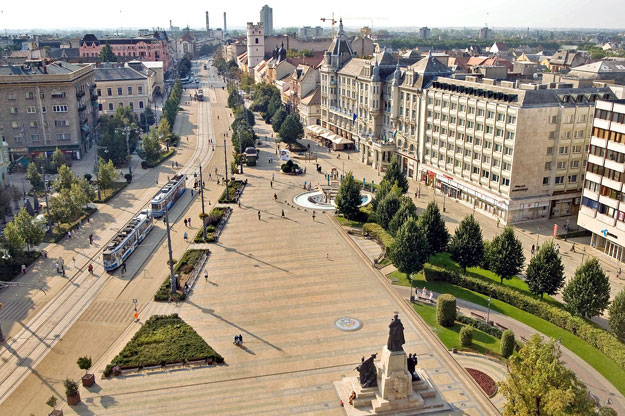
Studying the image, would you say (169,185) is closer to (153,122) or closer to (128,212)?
(128,212)

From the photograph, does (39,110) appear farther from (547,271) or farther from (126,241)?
(547,271)

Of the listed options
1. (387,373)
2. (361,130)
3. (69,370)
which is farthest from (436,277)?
(361,130)

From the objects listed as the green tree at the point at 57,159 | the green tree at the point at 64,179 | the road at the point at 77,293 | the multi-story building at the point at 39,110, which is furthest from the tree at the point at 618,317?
the multi-story building at the point at 39,110

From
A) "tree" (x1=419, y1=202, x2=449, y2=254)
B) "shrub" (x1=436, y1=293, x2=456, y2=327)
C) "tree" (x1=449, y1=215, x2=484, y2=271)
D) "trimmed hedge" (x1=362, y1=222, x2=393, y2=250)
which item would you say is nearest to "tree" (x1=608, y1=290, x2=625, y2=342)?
"shrub" (x1=436, y1=293, x2=456, y2=327)

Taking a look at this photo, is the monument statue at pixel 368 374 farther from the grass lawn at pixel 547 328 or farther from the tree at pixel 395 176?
the tree at pixel 395 176

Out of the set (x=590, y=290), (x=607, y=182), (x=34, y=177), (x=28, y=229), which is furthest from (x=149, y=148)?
(x=590, y=290)

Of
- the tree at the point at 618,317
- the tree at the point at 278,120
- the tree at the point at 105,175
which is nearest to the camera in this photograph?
the tree at the point at 618,317

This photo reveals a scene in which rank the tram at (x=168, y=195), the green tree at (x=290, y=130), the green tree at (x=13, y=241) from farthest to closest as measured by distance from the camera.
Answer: the green tree at (x=290, y=130)
the tram at (x=168, y=195)
the green tree at (x=13, y=241)
